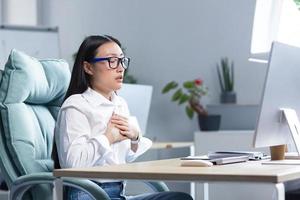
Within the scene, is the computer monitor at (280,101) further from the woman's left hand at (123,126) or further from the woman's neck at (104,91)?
the woman's neck at (104,91)

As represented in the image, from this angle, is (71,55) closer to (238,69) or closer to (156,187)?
(238,69)

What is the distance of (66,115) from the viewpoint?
7.19 ft

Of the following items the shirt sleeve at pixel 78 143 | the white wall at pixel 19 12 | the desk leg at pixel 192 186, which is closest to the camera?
the shirt sleeve at pixel 78 143

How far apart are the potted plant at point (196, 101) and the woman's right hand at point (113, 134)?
2.39m

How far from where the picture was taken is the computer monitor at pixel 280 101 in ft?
6.45

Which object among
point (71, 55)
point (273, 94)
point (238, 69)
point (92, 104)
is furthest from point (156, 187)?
point (71, 55)

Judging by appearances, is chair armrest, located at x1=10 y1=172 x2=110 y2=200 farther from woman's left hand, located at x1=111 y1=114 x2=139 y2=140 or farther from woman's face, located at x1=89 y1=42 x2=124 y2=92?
woman's face, located at x1=89 y1=42 x2=124 y2=92

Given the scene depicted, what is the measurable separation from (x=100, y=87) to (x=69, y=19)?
3.43 metres

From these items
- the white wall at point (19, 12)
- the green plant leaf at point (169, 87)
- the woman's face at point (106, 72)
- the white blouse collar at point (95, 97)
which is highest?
the white wall at point (19, 12)

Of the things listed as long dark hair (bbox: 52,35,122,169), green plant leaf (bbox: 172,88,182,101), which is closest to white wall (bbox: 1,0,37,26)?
green plant leaf (bbox: 172,88,182,101)

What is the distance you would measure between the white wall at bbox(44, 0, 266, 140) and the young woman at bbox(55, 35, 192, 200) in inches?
100

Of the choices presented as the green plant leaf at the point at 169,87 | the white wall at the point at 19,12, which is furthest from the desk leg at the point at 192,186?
the white wall at the point at 19,12

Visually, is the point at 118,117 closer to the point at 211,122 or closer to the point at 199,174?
the point at 199,174

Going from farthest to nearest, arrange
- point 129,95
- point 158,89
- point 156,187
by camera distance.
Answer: point 158,89 → point 129,95 → point 156,187
